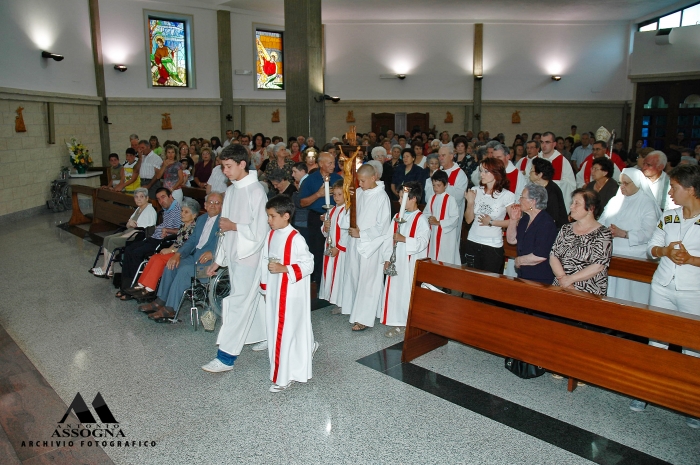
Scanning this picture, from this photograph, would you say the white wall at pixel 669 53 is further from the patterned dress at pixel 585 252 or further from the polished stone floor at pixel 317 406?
the polished stone floor at pixel 317 406

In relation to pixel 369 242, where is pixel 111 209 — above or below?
below

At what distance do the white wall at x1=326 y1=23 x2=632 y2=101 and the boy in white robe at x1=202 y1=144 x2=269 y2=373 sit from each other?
602 inches

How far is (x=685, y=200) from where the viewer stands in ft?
13.2

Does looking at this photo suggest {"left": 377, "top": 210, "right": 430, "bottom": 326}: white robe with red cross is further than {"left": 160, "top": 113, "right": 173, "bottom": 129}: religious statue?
No

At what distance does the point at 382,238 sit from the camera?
550cm

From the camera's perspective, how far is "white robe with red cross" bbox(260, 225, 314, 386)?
4156 millimetres

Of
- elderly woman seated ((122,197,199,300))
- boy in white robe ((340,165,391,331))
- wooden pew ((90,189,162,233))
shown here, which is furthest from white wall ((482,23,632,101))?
elderly woman seated ((122,197,199,300))

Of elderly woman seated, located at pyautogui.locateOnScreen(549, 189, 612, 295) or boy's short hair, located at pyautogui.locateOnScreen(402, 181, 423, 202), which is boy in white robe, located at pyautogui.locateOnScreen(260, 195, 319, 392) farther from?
elderly woman seated, located at pyautogui.locateOnScreen(549, 189, 612, 295)

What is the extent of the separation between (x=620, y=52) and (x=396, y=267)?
17.3m

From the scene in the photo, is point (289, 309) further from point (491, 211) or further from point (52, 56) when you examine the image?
point (52, 56)

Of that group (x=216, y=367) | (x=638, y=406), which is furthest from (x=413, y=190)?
(x=638, y=406)

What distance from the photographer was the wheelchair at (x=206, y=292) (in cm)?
538

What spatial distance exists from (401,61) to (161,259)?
15.1m

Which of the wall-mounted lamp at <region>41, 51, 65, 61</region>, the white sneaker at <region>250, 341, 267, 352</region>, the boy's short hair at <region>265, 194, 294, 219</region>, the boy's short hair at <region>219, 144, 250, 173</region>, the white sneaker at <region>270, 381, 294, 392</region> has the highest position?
the wall-mounted lamp at <region>41, 51, 65, 61</region>
